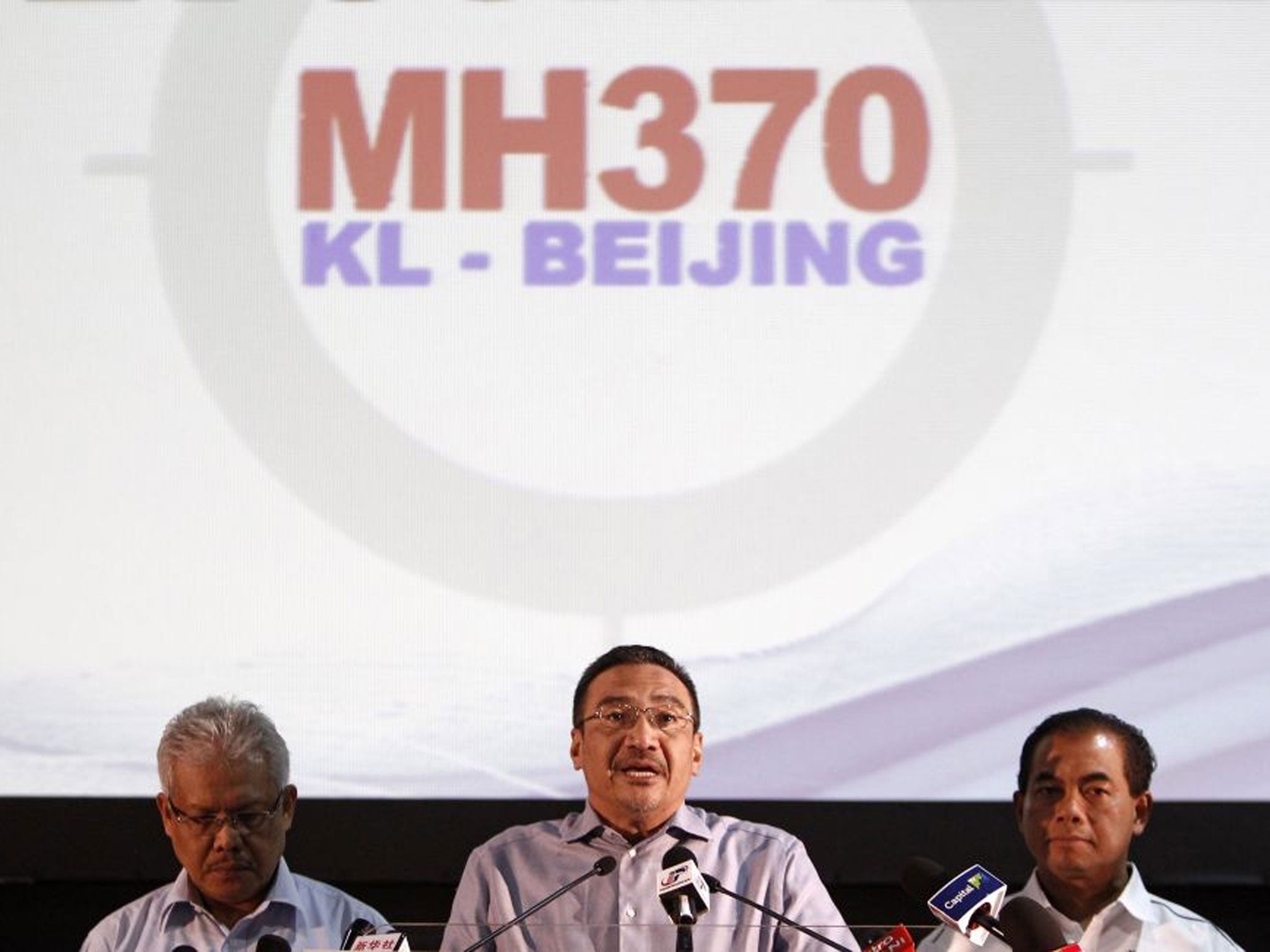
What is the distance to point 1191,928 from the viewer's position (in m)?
3.21

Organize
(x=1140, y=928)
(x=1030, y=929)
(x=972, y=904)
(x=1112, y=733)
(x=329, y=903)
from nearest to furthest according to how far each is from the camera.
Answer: (x=1030, y=929)
(x=972, y=904)
(x=1140, y=928)
(x=1112, y=733)
(x=329, y=903)

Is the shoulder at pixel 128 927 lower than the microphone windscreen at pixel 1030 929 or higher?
lower

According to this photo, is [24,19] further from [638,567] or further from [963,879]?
[963,879]

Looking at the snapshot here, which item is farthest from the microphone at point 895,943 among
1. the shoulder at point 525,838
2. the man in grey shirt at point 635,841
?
the shoulder at point 525,838

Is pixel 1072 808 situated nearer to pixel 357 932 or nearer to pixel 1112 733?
pixel 1112 733

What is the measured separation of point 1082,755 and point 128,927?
5.48 ft

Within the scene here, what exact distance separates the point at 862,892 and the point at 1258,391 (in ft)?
4.63

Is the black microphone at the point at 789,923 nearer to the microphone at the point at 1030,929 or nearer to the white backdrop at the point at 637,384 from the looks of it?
the microphone at the point at 1030,929

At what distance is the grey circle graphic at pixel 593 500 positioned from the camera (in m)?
4.09

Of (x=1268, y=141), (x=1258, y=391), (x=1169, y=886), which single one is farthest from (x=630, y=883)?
(x=1268, y=141)

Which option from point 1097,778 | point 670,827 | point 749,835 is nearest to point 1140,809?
point 1097,778

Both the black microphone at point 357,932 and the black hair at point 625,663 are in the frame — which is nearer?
the black microphone at point 357,932

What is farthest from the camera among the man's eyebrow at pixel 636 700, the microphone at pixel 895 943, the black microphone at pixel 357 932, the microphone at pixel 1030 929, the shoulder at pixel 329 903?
the shoulder at pixel 329 903

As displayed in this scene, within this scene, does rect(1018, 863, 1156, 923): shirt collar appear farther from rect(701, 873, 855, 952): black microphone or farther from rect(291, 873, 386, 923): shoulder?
rect(291, 873, 386, 923): shoulder
